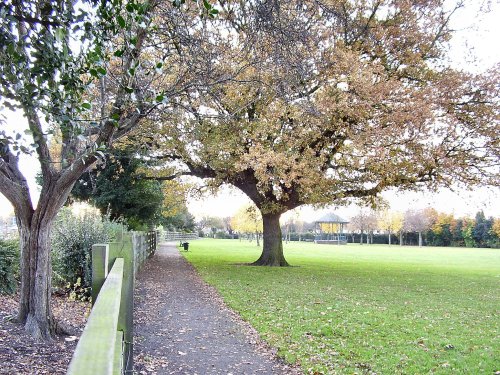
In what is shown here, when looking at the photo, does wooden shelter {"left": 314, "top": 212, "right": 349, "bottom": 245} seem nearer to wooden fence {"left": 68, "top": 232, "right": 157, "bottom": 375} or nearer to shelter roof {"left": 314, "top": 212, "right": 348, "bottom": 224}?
shelter roof {"left": 314, "top": 212, "right": 348, "bottom": 224}

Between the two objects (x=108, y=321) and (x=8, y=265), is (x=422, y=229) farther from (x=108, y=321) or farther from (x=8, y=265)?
(x=108, y=321)

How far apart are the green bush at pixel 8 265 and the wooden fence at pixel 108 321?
5613mm

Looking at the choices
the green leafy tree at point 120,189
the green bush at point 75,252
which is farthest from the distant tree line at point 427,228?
the green bush at point 75,252

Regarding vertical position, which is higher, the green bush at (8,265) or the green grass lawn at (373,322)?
the green bush at (8,265)

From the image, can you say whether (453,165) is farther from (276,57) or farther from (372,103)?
(276,57)

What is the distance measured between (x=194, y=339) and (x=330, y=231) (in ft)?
231

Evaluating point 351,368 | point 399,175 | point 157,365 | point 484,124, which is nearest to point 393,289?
point 399,175

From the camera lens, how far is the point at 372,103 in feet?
48.4

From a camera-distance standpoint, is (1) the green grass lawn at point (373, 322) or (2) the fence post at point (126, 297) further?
(1) the green grass lawn at point (373, 322)

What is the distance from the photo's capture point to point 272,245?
21172 millimetres

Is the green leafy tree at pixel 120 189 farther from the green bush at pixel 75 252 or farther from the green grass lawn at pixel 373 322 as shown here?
the green bush at pixel 75 252

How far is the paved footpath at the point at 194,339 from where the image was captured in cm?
540

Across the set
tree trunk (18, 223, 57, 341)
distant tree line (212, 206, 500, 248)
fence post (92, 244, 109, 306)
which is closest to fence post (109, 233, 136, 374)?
fence post (92, 244, 109, 306)

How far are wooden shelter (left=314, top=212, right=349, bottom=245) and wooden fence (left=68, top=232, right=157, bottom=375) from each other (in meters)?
64.1
